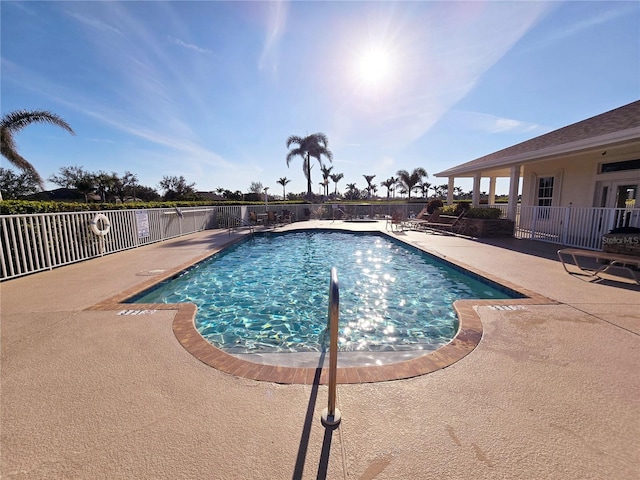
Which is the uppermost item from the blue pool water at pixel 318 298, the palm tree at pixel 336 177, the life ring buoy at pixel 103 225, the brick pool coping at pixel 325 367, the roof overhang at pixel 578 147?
the palm tree at pixel 336 177

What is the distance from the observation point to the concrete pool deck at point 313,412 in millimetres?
1472

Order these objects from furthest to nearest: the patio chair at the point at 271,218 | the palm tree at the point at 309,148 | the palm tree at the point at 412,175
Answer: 1. the palm tree at the point at 412,175
2. the palm tree at the point at 309,148
3. the patio chair at the point at 271,218

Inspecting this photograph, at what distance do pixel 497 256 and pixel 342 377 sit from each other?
6.74 metres

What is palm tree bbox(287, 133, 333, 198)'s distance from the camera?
78.5ft

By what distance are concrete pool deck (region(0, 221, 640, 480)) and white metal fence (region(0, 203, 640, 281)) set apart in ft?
10.7

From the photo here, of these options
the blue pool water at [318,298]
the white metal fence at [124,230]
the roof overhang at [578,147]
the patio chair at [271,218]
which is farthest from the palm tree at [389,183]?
the blue pool water at [318,298]

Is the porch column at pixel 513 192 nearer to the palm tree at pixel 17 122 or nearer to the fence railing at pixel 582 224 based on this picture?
the fence railing at pixel 582 224

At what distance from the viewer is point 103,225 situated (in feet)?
24.0

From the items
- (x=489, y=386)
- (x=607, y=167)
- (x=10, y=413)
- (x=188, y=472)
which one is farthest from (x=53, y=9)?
(x=607, y=167)

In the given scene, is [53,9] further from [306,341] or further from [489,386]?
[489,386]

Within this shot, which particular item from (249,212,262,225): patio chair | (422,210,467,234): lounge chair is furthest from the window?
(249,212,262,225): patio chair

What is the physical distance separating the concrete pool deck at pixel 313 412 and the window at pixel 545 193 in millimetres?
10884

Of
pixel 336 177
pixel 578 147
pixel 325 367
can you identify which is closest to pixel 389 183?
pixel 336 177

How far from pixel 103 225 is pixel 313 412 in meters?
8.28
